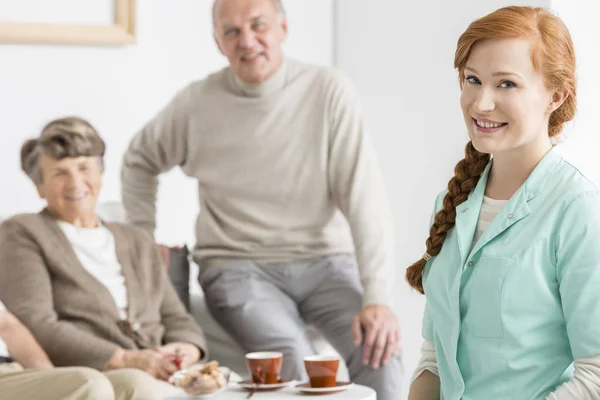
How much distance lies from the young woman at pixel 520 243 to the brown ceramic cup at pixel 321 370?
3.09 feet

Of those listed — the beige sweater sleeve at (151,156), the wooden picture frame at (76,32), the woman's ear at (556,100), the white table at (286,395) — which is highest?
the wooden picture frame at (76,32)

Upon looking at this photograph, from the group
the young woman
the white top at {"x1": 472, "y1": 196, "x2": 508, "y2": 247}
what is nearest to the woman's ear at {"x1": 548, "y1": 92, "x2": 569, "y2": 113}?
the young woman

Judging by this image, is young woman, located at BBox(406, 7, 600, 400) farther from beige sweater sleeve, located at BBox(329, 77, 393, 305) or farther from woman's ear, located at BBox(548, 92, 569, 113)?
beige sweater sleeve, located at BBox(329, 77, 393, 305)

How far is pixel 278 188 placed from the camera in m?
3.02

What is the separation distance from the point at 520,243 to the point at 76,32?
2.70m

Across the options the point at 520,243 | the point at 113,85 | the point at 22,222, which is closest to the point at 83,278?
the point at 22,222

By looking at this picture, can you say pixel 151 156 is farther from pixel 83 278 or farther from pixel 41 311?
pixel 41 311

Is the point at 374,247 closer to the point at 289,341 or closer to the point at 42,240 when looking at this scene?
the point at 289,341

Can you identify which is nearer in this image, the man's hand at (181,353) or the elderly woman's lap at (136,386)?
the elderly woman's lap at (136,386)

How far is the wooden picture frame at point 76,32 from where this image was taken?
347 centimetres

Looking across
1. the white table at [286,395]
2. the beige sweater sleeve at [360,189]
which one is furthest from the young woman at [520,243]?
the beige sweater sleeve at [360,189]

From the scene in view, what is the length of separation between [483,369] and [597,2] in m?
1.76

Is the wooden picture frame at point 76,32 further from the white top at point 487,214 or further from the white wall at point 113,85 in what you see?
the white top at point 487,214

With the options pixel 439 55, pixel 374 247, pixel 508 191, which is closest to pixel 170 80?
pixel 439 55
